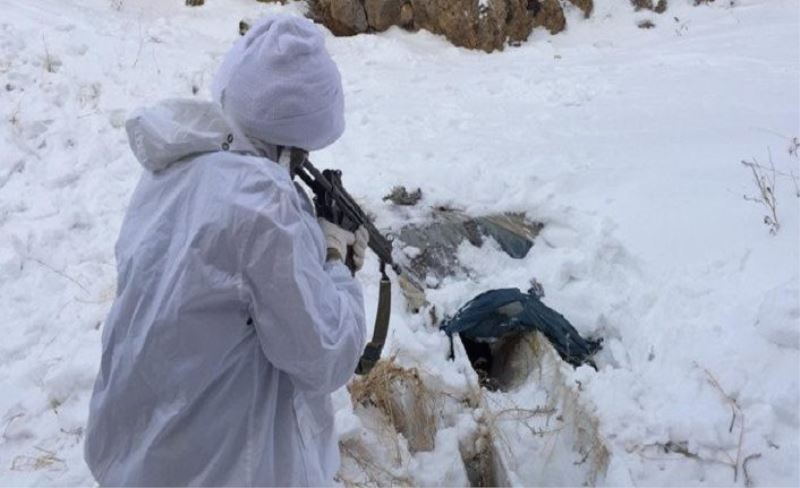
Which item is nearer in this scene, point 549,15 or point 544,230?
point 544,230

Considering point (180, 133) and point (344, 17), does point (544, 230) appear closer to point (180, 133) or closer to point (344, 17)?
point (180, 133)

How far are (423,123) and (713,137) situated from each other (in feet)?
6.76

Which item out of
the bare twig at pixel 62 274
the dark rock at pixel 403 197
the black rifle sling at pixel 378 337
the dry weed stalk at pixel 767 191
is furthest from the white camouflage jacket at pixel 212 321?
the dark rock at pixel 403 197

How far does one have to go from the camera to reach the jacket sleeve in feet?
4.60

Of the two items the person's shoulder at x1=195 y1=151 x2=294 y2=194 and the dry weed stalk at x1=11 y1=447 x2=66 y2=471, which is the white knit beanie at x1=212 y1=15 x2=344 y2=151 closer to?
the person's shoulder at x1=195 y1=151 x2=294 y2=194

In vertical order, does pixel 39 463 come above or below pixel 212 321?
below

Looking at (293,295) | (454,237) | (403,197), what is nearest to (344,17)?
(403,197)

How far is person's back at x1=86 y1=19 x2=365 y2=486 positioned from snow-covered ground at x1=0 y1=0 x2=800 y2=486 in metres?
1.20

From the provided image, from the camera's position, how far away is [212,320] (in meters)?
1.47

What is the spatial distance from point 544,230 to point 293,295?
117 inches

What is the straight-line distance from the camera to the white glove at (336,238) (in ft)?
5.77

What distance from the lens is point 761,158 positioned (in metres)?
4.16

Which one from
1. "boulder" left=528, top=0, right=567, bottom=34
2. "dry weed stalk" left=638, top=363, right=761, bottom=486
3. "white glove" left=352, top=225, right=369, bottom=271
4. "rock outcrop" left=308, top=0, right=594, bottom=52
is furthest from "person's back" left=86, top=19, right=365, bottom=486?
"boulder" left=528, top=0, right=567, bottom=34

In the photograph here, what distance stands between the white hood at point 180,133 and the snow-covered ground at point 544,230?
158cm
